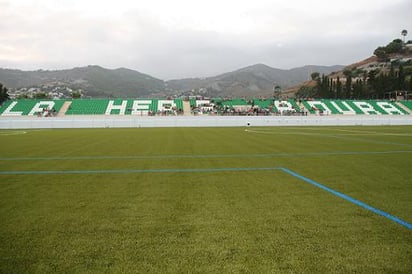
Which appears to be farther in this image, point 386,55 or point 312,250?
point 386,55

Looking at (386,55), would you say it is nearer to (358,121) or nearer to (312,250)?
(358,121)

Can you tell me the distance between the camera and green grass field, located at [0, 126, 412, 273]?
2.86 meters

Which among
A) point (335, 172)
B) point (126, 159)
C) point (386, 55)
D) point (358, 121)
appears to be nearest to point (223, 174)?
point (335, 172)

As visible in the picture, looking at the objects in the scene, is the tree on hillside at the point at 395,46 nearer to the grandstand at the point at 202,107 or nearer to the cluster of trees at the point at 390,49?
the cluster of trees at the point at 390,49

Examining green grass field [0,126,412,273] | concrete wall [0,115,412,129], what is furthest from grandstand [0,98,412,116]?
green grass field [0,126,412,273]

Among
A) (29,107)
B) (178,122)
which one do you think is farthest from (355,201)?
(29,107)

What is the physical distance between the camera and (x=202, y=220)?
3982 millimetres

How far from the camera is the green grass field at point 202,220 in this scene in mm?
2863

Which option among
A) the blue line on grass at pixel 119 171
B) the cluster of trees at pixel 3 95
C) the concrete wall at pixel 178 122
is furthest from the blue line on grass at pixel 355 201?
the cluster of trees at pixel 3 95

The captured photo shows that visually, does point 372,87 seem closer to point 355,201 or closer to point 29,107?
point 29,107

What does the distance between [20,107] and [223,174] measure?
4708 centimetres

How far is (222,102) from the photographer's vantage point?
5019 centimetres

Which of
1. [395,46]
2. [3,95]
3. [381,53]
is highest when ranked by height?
[395,46]

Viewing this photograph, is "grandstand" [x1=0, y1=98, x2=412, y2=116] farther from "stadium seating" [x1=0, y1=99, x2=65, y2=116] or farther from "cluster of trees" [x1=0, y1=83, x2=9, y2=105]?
"cluster of trees" [x1=0, y1=83, x2=9, y2=105]
